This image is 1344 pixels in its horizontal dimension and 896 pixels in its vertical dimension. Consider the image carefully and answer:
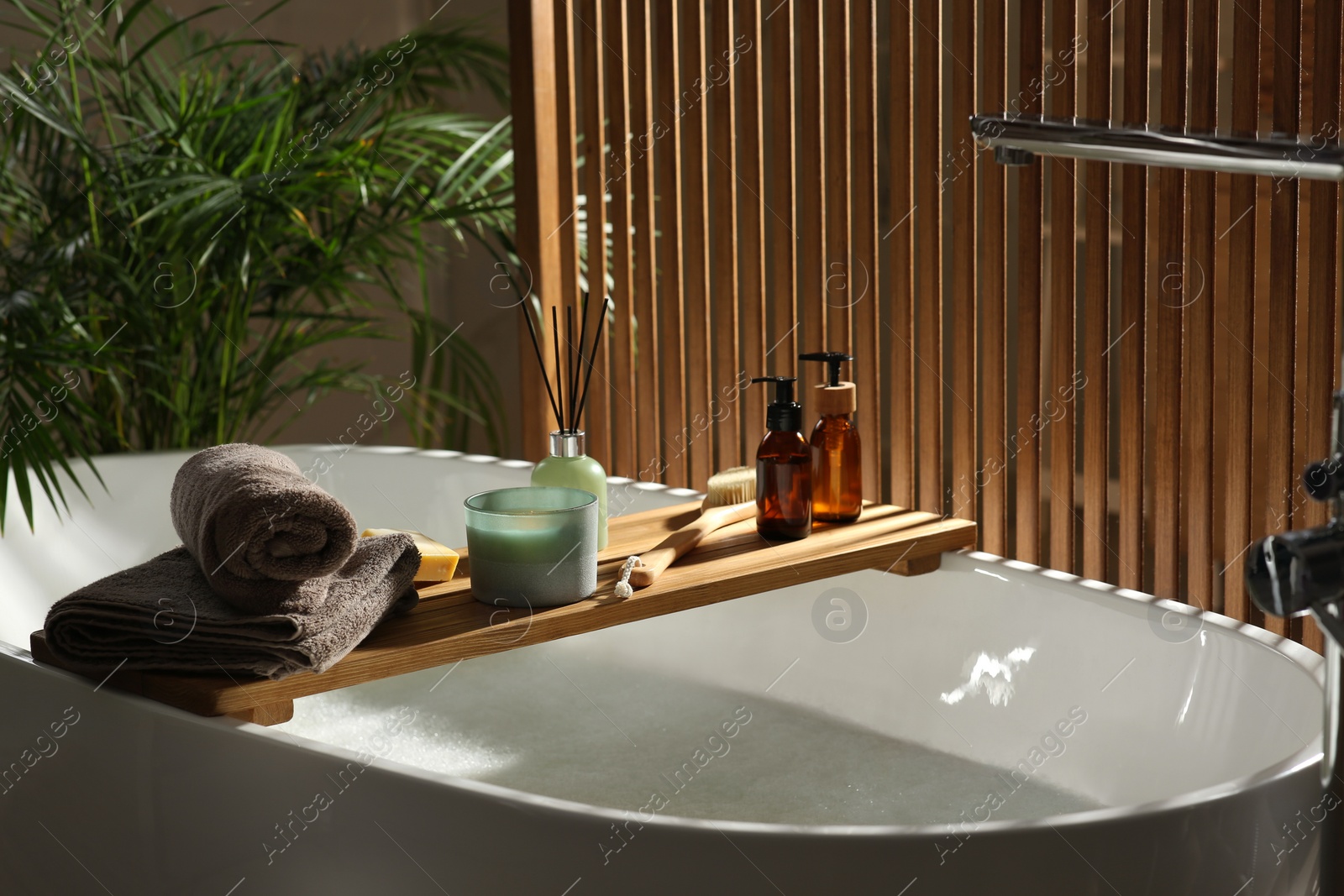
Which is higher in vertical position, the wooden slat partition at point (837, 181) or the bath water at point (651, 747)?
the wooden slat partition at point (837, 181)

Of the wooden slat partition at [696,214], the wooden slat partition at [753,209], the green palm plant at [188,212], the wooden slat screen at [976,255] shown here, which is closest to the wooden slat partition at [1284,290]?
the wooden slat screen at [976,255]

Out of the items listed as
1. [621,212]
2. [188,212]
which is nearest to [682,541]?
[621,212]

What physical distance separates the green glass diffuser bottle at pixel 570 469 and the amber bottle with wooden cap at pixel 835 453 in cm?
29

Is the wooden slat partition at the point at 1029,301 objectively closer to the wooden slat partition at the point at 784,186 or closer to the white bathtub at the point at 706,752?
the white bathtub at the point at 706,752

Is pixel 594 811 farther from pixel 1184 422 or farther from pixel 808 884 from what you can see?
pixel 1184 422

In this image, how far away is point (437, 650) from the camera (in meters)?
1.20

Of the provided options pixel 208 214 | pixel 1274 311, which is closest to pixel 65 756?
pixel 1274 311

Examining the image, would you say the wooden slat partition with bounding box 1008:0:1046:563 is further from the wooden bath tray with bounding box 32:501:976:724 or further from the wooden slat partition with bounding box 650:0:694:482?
the wooden slat partition with bounding box 650:0:694:482

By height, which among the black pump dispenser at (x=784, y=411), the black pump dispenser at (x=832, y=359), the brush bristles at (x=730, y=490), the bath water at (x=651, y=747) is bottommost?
the bath water at (x=651, y=747)

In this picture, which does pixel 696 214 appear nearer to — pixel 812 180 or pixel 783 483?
pixel 812 180

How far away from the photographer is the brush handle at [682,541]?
4.49 feet

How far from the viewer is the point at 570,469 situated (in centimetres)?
148

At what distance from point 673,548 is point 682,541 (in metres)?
0.03

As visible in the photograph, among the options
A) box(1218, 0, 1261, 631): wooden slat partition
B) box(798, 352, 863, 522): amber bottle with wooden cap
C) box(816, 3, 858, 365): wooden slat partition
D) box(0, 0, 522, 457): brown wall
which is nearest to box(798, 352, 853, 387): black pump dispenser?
box(798, 352, 863, 522): amber bottle with wooden cap
